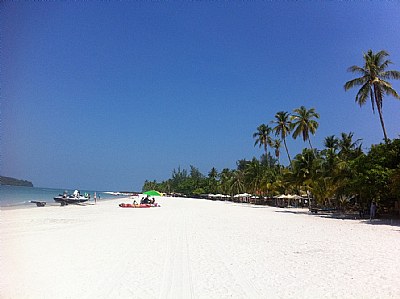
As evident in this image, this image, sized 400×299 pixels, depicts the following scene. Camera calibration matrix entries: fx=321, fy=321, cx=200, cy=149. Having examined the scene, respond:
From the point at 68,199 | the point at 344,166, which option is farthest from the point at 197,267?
the point at 68,199

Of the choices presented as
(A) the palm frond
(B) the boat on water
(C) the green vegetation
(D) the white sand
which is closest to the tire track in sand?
(D) the white sand

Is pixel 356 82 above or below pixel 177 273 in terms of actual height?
above

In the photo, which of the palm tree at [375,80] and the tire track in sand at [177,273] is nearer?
the tire track in sand at [177,273]

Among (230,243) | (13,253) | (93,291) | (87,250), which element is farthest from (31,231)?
(93,291)

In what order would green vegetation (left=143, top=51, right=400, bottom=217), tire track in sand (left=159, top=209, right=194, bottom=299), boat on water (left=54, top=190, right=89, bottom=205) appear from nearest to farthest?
tire track in sand (left=159, top=209, right=194, bottom=299), green vegetation (left=143, top=51, right=400, bottom=217), boat on water (left=54, top=190, right=89, bottom=205)

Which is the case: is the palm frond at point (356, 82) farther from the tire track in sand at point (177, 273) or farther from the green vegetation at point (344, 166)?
the tire track in sand at point (177, 273)

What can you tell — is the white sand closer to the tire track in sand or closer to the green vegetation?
the tire track in sand

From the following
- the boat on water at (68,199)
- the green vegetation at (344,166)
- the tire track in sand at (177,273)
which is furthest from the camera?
the boat on water at (68,199)

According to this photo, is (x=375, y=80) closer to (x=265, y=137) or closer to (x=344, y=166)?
(x=344, y=166)

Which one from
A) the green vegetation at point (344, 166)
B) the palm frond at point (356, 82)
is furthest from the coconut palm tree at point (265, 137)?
the palm frond at point (356, 82)

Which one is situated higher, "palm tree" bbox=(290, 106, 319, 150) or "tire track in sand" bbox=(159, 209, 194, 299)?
"palm tree" bbox=(290, 106, 319, 150)

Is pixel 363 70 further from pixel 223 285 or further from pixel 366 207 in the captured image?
pixel 223 285

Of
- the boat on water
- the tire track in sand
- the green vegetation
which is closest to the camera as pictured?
the tire track in sand

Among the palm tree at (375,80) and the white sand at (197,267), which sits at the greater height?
the palm tree at (375,80)
